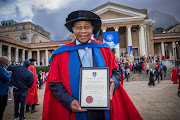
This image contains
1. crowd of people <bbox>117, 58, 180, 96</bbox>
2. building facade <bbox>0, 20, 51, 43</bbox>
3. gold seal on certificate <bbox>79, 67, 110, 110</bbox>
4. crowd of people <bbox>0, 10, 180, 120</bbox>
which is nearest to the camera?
gold seal on certificate <bbox>79, 67, 110, 110</bbox>

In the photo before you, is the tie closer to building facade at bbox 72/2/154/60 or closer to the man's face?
the man's face

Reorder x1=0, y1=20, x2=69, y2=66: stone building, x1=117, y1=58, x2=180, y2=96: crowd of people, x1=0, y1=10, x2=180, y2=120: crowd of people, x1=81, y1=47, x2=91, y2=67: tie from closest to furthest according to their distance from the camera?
x1=0, y1=10, x2=180, y2=120: crowd of people
x1=81, y1=47, x2=91, y2=67: tie
x1=117, y1=58, x2=180, y2=96: crowd of people
x1=0, y1=20, x2=69, y2=66: stone building

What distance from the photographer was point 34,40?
1978 inches

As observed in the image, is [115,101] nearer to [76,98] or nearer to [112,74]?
[112,74]

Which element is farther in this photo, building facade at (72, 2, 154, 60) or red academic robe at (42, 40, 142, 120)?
building facade at (72, 2, 154, 60)

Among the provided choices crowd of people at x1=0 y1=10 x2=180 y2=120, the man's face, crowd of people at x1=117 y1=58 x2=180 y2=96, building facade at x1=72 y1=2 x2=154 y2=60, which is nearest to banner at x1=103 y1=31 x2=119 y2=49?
crowd of people at x1=117 y1=58 x2=180 y2=96

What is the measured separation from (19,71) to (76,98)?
3.14 metres

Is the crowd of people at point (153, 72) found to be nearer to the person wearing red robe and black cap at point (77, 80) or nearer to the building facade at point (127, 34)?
the building facade at point (127, 34)

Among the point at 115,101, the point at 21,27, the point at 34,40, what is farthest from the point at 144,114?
the point at 21,27

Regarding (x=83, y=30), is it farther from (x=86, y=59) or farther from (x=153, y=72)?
(x=153, y=72)

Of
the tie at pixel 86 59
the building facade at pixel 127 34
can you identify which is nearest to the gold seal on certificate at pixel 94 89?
the tie at pixel 86 59

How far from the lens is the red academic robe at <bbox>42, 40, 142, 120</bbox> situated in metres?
1.65

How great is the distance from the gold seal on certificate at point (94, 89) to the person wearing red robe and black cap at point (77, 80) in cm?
13

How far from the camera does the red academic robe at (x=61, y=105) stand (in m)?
1.65
